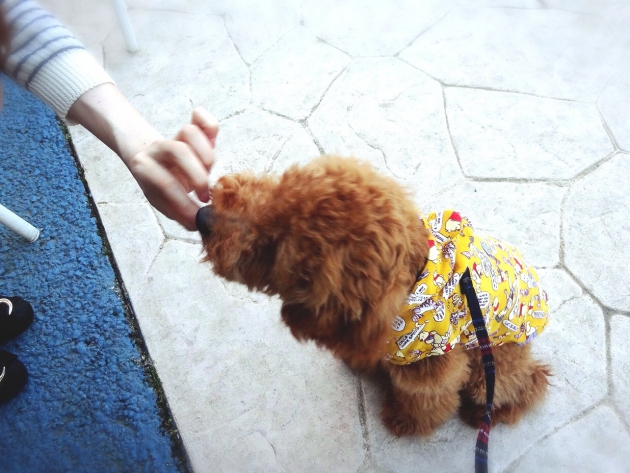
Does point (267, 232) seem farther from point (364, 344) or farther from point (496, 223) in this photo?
point (496, 223)

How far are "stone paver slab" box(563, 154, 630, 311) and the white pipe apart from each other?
242 centimetres

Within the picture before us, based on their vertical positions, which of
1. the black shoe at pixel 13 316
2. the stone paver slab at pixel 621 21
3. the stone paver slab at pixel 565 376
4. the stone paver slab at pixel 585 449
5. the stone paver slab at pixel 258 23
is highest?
the stone paver slab at pixel 258 23

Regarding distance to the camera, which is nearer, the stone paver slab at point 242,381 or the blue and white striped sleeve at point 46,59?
the blue and white striped sleeve at point 46,59

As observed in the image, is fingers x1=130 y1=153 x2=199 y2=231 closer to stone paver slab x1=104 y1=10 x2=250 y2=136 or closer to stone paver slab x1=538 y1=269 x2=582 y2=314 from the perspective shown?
stone paver slab x1=104 y1=10 x2=250 y2=136

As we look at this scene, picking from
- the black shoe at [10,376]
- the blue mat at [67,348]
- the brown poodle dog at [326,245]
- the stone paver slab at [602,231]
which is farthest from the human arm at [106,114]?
the stone paver slab at [602,231]

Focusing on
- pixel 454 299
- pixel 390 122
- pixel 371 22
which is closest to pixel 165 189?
pixel 454 299

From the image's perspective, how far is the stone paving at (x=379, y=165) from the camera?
1.63 m

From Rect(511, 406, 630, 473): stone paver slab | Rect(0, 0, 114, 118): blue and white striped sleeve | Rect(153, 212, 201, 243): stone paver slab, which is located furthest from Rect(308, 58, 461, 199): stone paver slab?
Rect(0, 0, 114, 118): blue and white striped sleeve

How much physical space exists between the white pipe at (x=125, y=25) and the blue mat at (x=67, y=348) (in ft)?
2.56

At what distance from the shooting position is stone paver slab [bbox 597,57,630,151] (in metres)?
2.25

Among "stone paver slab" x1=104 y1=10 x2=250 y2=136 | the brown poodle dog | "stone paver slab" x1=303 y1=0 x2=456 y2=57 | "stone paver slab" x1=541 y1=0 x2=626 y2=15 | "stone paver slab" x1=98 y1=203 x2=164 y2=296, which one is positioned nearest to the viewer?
the brown poodle dog

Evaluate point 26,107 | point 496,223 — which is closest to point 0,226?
point 26,107

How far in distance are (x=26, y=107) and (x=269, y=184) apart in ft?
6.38

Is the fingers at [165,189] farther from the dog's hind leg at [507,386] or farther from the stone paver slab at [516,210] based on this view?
the stone paver slab at [516,210]
